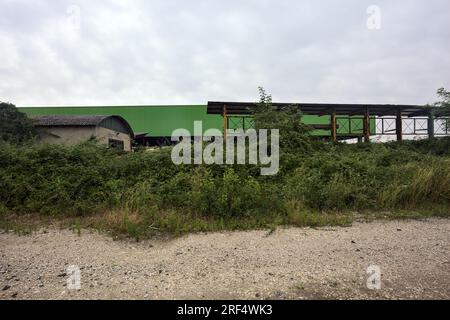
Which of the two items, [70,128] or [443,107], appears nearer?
[443,107]

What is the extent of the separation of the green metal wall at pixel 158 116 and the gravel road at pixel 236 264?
21.6 m

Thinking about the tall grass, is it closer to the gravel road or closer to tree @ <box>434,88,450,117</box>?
the gravel road

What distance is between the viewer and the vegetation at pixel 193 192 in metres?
5.17

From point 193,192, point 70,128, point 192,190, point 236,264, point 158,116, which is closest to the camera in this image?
point 236,264

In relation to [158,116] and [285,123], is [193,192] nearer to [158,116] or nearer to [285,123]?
[285,123]

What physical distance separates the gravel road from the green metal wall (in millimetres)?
21640

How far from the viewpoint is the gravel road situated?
110 inches

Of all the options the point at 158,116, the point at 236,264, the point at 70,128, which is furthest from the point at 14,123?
the point at 236,264

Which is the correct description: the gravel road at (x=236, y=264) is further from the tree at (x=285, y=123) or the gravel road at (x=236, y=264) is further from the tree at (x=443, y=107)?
the tree at (x=443, y=107)

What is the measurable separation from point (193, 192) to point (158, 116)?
22.5 m

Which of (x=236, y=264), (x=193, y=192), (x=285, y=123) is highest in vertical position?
(x=285, y=123)

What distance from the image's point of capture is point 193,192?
19.0ft
